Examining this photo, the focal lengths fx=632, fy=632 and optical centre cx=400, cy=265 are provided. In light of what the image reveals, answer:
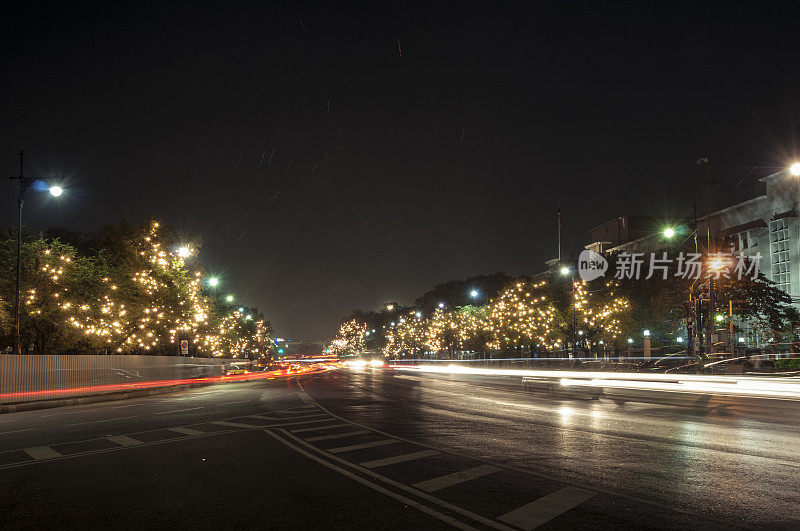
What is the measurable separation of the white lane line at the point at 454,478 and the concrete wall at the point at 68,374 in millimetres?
24043

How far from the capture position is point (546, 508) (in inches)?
292

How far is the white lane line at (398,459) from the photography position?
10.3 metres

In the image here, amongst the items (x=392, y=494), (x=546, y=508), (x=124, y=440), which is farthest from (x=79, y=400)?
(x=546, y=508)

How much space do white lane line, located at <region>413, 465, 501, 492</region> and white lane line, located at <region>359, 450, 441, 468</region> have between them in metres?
1.34

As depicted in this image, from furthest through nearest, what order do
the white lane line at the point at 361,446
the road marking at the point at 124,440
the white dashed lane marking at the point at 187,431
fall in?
the white dashed lane marking at the point at 187,431
the road marking at the point at 124,440
the white lane line at the point at 361,446

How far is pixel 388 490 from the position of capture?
8406mm

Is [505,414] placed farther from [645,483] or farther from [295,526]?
[295,526]

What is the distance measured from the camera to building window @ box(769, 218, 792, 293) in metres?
75.3

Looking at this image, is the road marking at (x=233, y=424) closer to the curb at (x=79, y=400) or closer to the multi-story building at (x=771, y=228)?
the curb at (x=79, y=400)

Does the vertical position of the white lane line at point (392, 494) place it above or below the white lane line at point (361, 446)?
above

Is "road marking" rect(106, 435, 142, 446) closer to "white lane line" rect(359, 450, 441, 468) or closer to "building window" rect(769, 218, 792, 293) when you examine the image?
"white lane line" rect(359, 450, 441, 468)

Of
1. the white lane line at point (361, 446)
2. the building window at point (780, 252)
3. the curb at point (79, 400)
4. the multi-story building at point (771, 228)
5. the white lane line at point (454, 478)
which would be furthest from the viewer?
the building window at point (780, 252)

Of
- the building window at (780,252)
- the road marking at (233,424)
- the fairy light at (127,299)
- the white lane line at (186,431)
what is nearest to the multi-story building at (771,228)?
the building window at (780,252)

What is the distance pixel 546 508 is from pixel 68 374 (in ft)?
104
